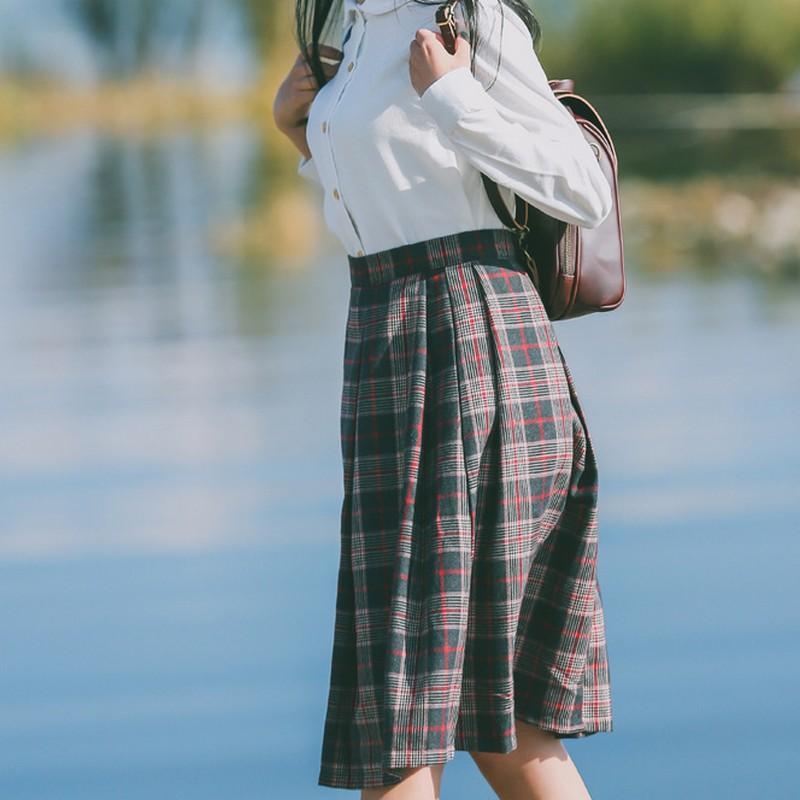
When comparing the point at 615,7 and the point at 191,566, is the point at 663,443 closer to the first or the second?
the point at 191,566

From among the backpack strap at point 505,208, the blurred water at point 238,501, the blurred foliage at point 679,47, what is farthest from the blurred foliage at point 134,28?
the backpack strap at point 505,208

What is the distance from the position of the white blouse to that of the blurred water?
39.1 inches

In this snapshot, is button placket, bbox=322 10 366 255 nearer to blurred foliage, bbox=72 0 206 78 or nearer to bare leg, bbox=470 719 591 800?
bare leg, bbox=470 719 591 800

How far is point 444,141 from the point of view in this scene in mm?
1497

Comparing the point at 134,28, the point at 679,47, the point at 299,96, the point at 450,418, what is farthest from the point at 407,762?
the point at 679,47

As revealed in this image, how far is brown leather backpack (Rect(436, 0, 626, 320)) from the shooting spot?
1.57 meters

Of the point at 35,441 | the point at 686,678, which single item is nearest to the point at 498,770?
the point at 686,678

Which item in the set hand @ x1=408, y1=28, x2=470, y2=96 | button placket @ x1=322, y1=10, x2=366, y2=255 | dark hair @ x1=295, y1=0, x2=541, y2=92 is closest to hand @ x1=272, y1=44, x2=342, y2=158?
dark hair @ x1=295, y1=0, x2=541, y2=92

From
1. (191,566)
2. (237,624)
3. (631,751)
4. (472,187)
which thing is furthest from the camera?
(191,566)

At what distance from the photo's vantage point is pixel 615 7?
205 inches

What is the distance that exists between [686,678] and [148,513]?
55.1 inches

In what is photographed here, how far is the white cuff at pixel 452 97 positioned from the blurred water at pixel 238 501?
110 cm

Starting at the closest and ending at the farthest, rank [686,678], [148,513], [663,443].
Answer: [686,678]
[148,513]
[663,443]

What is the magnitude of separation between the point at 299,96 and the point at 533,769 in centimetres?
75
